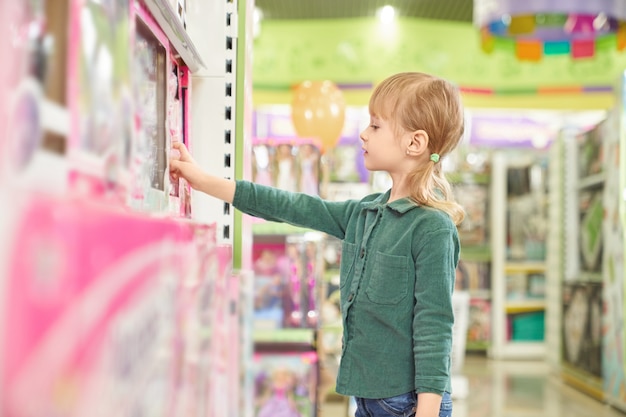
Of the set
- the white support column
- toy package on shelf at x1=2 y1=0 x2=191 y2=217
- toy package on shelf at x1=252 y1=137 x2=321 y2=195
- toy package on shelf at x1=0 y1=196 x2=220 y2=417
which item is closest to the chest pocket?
the white support column

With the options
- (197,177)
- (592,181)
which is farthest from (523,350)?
(197,177)

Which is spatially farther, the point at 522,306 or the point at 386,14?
the point at 386,14

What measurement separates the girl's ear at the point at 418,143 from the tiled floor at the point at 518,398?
2.67 metres

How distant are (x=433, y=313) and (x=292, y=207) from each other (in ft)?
1.18

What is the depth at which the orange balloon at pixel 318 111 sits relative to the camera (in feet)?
14.1

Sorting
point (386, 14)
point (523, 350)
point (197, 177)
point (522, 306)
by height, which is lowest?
point (523, 350)

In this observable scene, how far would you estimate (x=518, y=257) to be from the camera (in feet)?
23.6

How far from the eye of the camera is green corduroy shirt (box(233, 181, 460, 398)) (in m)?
1.35

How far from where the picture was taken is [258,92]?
25.6 ft

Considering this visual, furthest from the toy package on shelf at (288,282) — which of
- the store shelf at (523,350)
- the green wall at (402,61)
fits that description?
the green wall at (402,61)

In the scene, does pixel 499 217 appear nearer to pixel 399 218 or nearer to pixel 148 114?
pixel 399 218

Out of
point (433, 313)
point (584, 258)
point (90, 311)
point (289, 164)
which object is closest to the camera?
point (90, 311)

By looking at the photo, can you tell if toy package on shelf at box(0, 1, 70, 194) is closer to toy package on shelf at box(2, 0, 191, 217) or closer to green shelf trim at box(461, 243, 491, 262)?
toy package on shelf at box(2, 0, 191, 217)

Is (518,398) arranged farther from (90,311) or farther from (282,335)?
(90,311)
